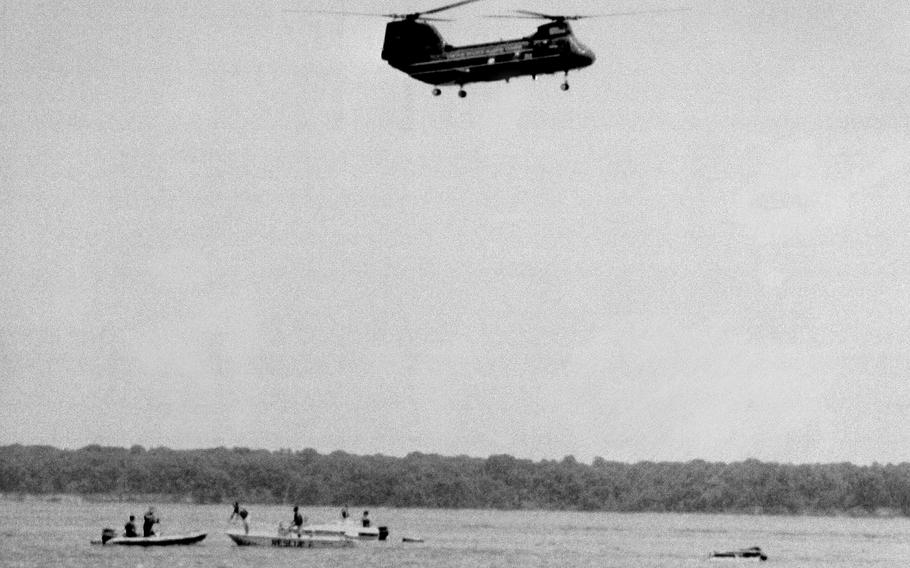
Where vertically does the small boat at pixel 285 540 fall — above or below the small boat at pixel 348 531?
below

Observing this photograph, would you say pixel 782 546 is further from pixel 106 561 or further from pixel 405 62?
pixel 405 62

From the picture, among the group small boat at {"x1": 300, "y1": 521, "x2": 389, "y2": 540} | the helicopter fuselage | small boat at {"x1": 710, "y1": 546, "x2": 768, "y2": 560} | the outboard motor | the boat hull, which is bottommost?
small boat at {"x1": 710, "y1": 546, "x2": 768, "y2": 560}

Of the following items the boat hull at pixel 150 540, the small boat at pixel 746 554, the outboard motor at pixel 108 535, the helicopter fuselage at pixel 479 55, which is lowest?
the small boat at pixel 746 554

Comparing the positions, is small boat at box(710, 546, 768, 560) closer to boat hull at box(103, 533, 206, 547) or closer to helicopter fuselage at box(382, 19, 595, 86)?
boat hull at box(103, 533, 206, 547)

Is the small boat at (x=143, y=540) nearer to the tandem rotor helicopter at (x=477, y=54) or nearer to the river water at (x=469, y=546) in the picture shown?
the river water at (x=469, y=546)

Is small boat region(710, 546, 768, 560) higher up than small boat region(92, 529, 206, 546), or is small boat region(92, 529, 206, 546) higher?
small boat region(92, 529, 206, 546)

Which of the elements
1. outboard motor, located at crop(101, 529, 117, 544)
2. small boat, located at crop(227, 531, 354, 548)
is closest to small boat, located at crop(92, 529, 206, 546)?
outboard motor, located at crop(101, 529, 117, 544)

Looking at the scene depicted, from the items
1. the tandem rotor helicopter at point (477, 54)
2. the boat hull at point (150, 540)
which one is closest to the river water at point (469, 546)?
the boat hull at point (150, 540)

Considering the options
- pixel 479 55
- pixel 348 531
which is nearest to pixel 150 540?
pixel 348 531

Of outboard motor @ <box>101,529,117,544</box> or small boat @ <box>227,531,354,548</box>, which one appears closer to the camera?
outboard motor @ <box>101,529,117,544</box>

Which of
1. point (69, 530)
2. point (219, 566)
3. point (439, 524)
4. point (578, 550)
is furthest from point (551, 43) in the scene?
A: point (439, 524)
